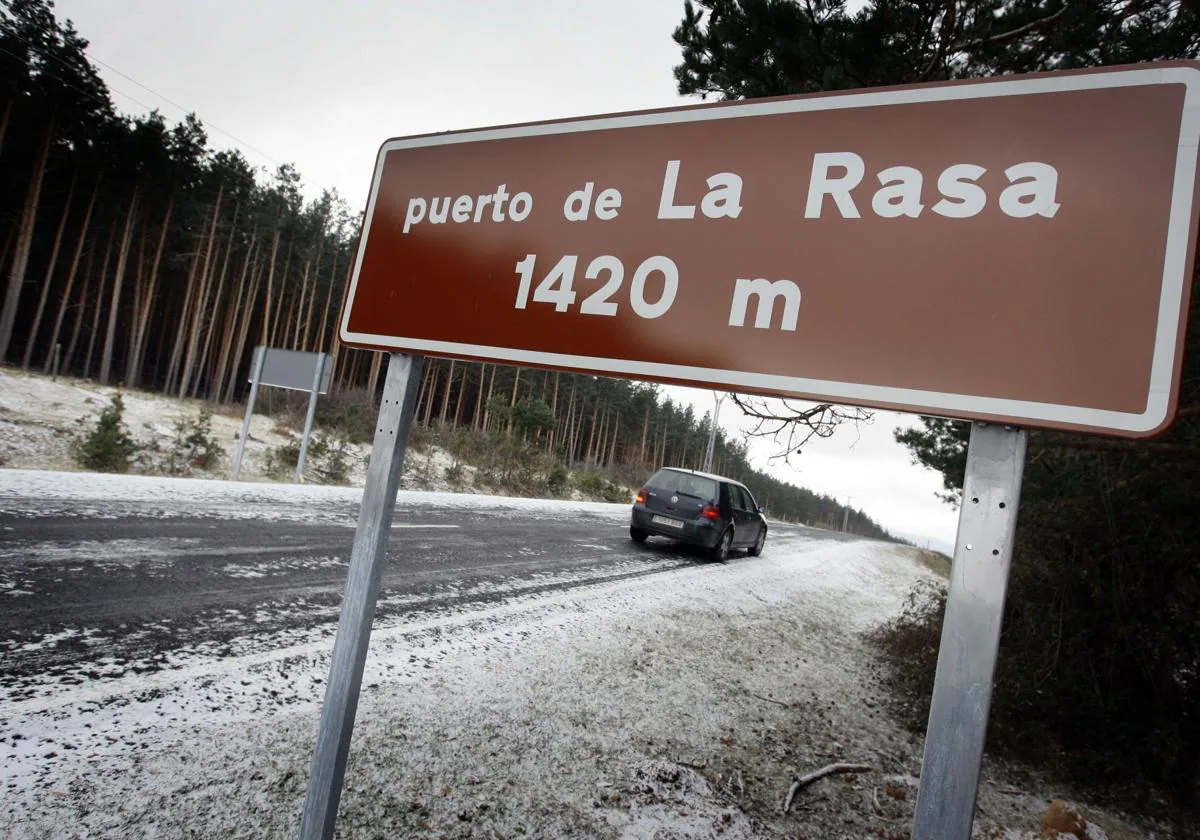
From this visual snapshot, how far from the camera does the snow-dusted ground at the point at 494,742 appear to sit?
2119mm

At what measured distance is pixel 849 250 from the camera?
104 cm

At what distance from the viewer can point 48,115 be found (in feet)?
74.5

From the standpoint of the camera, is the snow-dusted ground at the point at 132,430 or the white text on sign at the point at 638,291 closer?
the white text on sign at the point at 638,291

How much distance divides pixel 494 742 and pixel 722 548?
795cm

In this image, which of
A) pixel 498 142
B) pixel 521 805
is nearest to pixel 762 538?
pixel 521 805

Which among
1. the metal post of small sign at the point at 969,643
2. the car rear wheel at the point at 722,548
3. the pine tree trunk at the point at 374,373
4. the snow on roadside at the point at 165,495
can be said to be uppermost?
the pine tree trunk at the point at 374,373

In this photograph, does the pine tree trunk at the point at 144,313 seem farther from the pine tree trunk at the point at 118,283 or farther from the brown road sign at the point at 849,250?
the brown road sign at the point at 849,250

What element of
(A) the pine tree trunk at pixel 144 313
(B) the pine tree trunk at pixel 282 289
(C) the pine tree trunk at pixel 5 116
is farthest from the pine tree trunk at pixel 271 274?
(C) the pine tree trunk at pixel 5 116

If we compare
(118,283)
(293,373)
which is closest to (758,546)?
(293,373)

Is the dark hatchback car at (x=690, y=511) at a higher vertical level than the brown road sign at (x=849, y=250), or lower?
lower

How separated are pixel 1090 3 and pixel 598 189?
11.0 ft

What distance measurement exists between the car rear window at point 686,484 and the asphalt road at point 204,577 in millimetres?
1778

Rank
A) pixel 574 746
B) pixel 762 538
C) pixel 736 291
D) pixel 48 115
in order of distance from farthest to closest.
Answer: pixel 48 115, pixel 762 538, pixel 574 746, pixel 736 291

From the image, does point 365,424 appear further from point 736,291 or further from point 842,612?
point 736,291
